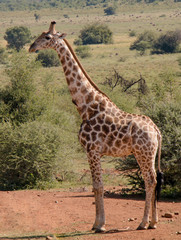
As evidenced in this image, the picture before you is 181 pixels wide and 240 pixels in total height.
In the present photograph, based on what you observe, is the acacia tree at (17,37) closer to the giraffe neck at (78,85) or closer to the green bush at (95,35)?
the green bush at (95,35)

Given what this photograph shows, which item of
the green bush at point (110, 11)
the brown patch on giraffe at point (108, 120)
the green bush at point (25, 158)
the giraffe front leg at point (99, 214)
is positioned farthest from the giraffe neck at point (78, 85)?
the green bush at point (110, 11)

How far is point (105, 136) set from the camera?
780 centimetres

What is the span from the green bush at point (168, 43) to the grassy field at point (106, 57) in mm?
2554

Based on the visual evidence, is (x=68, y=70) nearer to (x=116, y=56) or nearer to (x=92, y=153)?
(x=92, y=153)

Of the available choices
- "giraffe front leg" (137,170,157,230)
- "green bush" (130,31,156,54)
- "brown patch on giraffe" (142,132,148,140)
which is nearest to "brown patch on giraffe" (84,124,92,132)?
"brown patch on giraffe" (142,132,148,140)

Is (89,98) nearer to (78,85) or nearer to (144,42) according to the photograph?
(78,85)

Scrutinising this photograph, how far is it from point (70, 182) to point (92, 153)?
7124mm

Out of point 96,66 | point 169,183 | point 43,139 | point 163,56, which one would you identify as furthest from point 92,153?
point 163,56

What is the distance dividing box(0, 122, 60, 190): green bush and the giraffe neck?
220 inches

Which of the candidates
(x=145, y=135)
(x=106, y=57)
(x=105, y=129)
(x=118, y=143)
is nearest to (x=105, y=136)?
(x=105, y=129)

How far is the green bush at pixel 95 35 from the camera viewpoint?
7281 cm

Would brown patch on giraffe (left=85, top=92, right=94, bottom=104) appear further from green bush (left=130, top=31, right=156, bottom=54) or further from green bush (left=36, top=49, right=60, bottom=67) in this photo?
green bush (left=130, top=31, right=156, bottom=54)

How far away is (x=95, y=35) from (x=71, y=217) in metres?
66.8

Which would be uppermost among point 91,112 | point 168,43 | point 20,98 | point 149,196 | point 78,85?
point 78,85
